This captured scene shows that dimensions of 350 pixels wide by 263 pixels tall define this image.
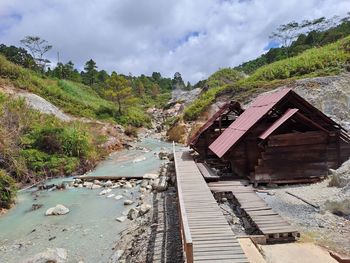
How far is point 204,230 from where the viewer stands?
827cm

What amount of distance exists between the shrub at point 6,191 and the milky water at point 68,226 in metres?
0.47

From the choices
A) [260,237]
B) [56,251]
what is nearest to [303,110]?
[260,237]

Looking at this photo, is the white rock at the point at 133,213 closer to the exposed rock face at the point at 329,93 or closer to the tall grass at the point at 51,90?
the exposed rock face at the point at 329,93

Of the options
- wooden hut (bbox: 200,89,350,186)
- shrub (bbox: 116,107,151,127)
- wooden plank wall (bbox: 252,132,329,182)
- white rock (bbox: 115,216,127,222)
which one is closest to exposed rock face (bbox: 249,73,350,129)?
wooden hut (bbox: 200,89,350,186)

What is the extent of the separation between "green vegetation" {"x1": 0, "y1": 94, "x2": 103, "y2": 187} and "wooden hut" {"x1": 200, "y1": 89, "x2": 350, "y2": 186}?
41.9ft

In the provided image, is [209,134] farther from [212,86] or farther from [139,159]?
[212,86]

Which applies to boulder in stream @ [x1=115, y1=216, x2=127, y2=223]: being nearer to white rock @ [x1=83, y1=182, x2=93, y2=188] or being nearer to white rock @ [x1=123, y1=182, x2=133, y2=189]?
white rock @ [x1=123, y1=182, x2=133, y2=189]

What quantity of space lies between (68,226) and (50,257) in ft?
10.9

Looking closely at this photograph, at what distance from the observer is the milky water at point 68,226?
10.9 m

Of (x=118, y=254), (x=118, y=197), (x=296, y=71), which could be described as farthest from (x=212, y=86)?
(x=118, y=254)

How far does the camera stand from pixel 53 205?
1592 cm

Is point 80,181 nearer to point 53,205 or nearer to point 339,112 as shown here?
point 53,205

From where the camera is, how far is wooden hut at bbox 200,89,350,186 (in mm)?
13625

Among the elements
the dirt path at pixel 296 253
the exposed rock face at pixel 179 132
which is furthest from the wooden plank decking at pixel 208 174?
the exposed rock face at pixel 179 132
